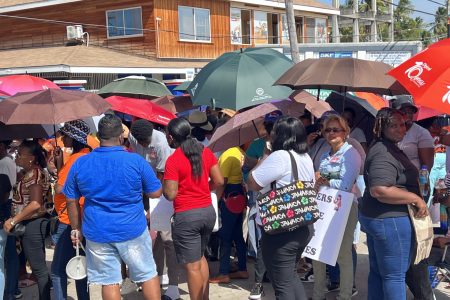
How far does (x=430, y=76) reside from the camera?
3773 mm

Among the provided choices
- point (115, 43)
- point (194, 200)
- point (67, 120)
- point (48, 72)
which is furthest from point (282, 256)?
point (115, 43)

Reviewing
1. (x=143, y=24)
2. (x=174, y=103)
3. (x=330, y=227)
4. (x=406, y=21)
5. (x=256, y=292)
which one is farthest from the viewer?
(x=406, y=21)

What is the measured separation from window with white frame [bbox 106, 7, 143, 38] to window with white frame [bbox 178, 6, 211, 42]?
185 cm

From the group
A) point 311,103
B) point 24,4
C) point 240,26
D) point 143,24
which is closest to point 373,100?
point 311,103

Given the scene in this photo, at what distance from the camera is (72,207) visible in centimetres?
424

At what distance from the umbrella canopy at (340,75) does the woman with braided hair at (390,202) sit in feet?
3.39

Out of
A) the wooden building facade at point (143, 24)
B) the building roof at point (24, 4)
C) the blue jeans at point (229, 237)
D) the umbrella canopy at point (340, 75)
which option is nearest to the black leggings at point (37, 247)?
the blue jeans at point (229, 237)

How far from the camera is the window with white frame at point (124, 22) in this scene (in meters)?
23.9

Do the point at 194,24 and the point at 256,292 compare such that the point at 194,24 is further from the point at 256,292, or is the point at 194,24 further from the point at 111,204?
the point at 111,204

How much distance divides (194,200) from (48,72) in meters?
16.3

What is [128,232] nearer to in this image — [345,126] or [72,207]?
[72,207]

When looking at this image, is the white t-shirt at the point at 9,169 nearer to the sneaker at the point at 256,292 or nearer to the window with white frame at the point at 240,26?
the sneaker at the point at 256,292

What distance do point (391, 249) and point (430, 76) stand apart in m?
1.24

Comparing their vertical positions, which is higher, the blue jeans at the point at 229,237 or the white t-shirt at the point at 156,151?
the white t-shirt at the point at 156,151
